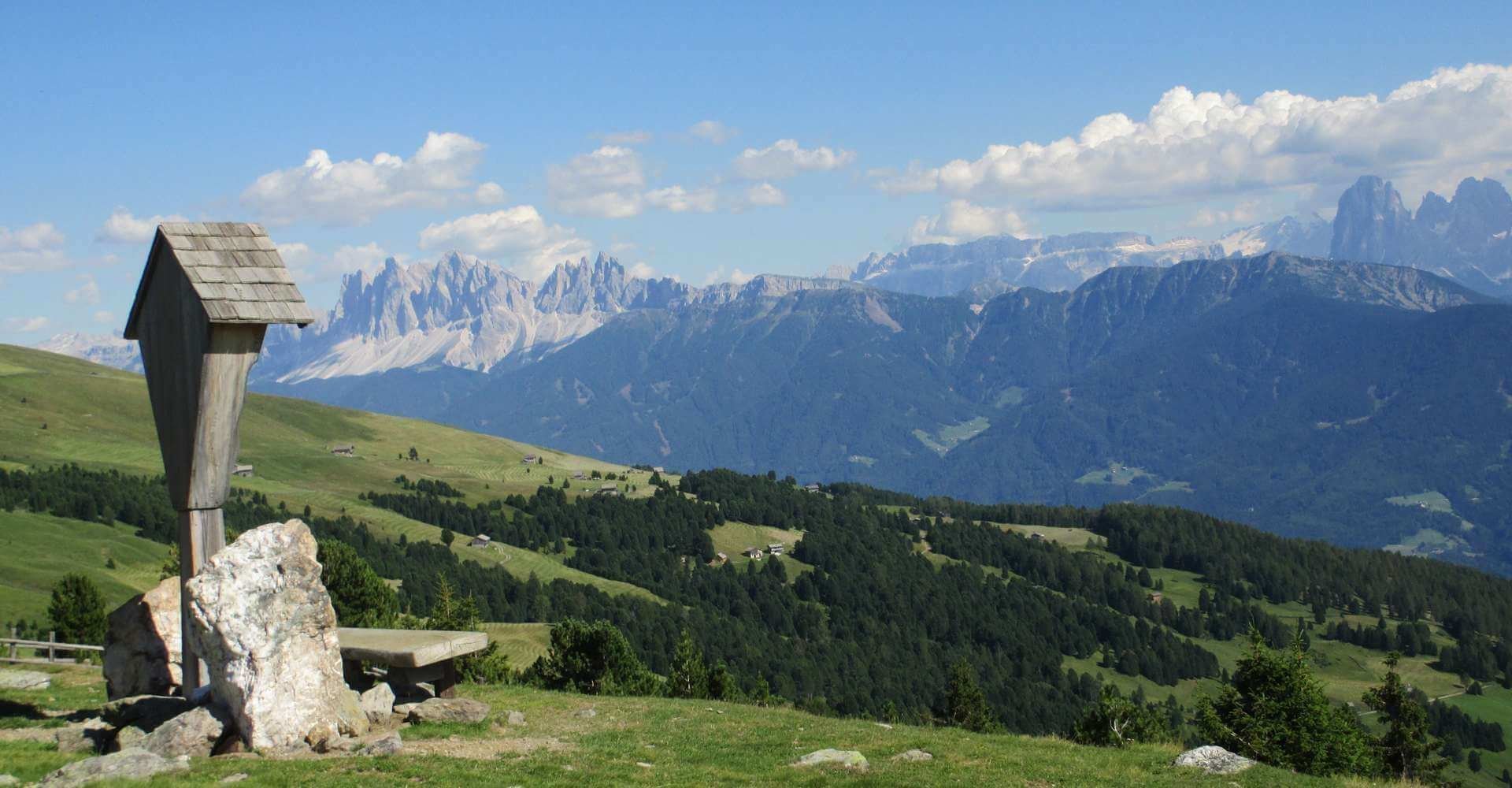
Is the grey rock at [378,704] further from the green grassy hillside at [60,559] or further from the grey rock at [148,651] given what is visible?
the green grassy hillside at [60,559]

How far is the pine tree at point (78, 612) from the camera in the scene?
225 feet

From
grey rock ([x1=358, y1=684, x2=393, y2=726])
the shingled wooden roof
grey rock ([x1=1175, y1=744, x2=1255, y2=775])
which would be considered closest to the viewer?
grey rock ([x1=1175, y1=744, x2=1255, y2=775])

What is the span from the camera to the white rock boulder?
85.6 feet

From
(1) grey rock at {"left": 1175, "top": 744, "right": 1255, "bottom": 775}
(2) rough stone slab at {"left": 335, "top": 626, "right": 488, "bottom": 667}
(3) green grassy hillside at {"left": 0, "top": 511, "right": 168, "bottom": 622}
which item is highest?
(2) rough stone slab at {"left": 335, "top": 626, "right": 488, "bottom": 667}

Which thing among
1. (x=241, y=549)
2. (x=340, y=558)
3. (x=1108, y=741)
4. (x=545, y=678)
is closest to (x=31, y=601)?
(x=340, y=558)

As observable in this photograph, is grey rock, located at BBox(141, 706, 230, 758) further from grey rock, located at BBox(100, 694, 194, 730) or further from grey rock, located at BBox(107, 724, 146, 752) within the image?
grey rock, located at BBox(100, 694, 194, 730)

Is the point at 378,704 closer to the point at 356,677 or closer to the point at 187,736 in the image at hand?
the point at 356,677

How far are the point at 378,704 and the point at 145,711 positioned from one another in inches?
218

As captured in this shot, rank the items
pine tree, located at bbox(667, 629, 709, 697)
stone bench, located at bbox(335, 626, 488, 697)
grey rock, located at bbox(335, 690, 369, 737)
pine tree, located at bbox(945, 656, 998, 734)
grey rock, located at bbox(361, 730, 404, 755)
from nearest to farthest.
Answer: grey rock, located at bbox(361, 730, 404, 755), grey rock, located at bbox(335, 690, 369, 737), stone bench, located at bbox(335, 626, 488, 697), pine tree, located at bbox(667, 629, 709, 697), pine tree, located at bbox(945, 656, 998, 734)

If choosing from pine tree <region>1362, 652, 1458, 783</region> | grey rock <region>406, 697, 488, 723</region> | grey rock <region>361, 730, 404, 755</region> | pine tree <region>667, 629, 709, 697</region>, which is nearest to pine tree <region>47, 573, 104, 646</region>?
pine tree <region>667, 629, 709, 697</region>

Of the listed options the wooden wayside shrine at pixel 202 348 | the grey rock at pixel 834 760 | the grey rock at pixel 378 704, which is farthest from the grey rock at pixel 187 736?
the grey rock at pixel 834 760

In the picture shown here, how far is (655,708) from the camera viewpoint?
38.0m

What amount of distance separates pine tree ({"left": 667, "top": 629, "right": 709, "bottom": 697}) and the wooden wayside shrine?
40.3 metres

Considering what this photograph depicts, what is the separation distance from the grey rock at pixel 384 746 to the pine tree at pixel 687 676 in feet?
130
